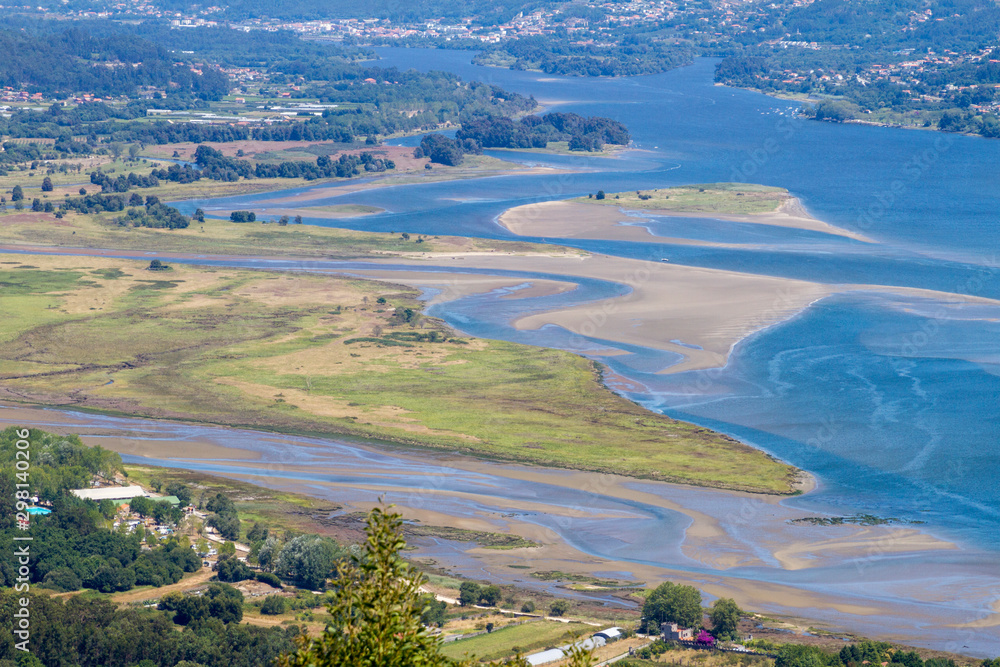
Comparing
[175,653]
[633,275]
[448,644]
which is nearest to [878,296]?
[633,275]

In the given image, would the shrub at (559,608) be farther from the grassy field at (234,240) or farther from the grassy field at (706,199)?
the grassy field at (706,199)

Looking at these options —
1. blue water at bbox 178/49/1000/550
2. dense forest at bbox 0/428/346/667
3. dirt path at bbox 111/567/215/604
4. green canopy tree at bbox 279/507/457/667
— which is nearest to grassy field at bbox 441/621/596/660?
dense forest at bbox 0/428/346/667

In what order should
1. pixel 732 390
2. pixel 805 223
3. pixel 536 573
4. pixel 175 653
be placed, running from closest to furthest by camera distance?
pixel 175 653 → pixel 536 573 → pixel 732 390 → pixel 805 223

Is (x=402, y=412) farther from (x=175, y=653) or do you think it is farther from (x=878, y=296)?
(x=878, y=296)

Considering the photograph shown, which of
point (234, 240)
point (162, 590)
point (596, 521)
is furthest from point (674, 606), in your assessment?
point (234, 240)

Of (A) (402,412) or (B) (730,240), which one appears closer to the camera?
(A) (402,412)

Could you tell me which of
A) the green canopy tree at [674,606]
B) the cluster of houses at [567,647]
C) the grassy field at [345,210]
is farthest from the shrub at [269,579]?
the grassy field at [345,210]

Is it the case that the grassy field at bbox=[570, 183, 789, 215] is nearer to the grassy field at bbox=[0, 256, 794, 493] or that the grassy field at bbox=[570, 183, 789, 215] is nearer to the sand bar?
the sand bar
